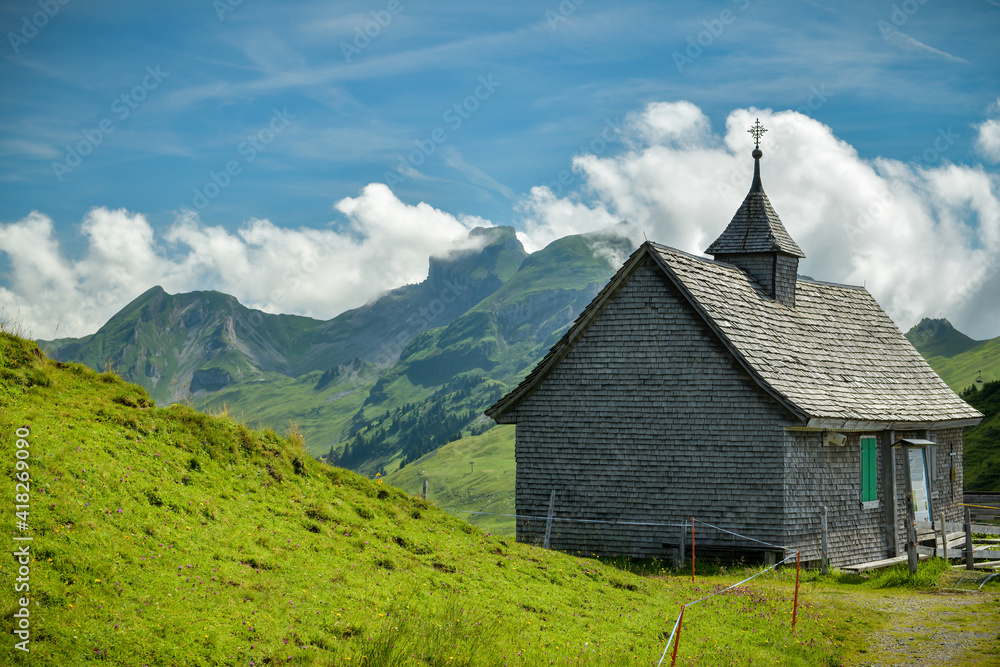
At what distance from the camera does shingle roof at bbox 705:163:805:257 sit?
26.3 metres

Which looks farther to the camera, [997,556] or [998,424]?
[998,424]

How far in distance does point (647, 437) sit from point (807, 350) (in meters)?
6.06

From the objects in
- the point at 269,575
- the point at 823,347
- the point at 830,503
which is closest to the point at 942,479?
the point at 823,347

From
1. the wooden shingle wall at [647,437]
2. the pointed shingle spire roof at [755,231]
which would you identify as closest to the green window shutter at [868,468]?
the wooden shingle wall at [647,437]

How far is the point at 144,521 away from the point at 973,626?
13.5 metres

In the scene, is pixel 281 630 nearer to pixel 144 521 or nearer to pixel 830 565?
pixel 144 521

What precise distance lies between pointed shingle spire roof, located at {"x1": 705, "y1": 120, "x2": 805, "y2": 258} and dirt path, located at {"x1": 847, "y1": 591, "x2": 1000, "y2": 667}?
39.7 feet

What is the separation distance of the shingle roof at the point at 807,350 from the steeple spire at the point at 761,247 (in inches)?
22.8

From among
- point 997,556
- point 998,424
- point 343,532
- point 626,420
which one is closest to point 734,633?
point 343,532

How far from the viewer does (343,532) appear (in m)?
13.0

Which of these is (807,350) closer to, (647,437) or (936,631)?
(647,437)

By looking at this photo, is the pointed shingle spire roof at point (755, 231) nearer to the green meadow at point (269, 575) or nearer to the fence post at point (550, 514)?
the fence post at point (550, 514)

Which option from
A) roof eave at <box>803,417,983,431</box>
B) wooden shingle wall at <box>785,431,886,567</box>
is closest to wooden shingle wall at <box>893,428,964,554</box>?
roof eave at <box>803,417,983,431</box>

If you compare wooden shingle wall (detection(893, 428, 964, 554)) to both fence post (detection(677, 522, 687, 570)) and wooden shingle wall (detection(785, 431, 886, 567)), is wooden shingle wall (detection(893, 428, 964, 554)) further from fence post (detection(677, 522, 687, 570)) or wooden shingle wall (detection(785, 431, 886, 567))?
Answer: fence post (detection(677, 522, 687, 570))
